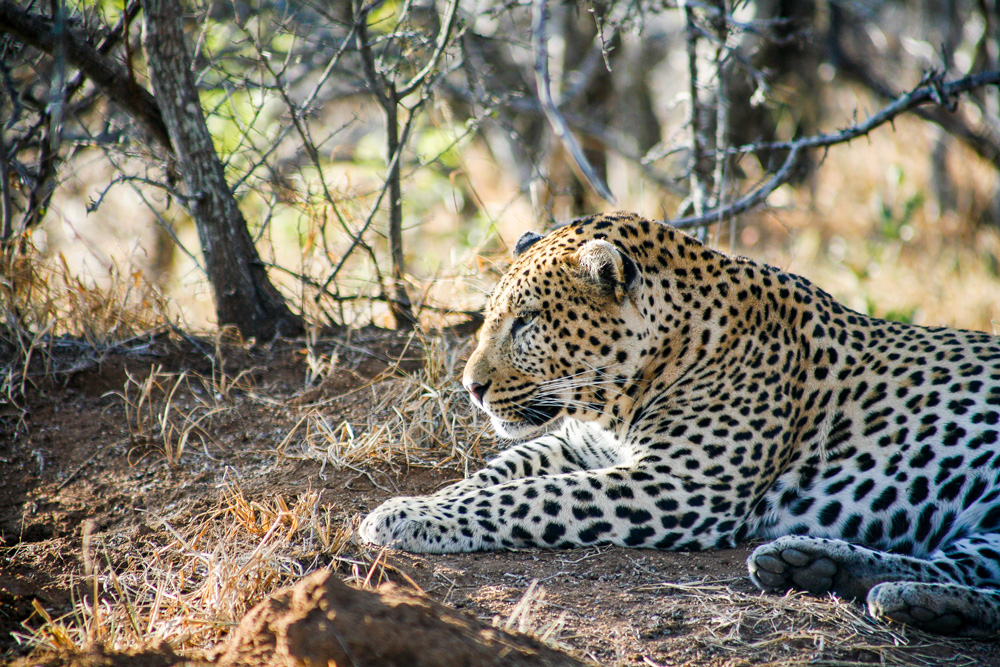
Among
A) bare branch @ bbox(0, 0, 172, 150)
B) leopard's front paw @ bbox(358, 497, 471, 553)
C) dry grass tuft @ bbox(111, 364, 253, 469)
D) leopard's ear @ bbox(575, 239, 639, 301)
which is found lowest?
leopard's front paw @ bbox(358, 497, 471, 553)

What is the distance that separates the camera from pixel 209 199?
5.82 meters

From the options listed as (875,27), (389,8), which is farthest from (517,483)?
(875,27)

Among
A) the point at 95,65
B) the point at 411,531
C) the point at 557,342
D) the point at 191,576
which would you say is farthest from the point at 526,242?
the point at 95,65

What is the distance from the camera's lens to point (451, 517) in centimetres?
409

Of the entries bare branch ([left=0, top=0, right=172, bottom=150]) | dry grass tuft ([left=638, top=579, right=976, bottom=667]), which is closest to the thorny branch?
dry grass tuft ([left=638, top=579, right=976, bottom=667])

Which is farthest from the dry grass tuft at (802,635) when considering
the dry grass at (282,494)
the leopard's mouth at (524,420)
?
the leopard's mouth at (524,420)

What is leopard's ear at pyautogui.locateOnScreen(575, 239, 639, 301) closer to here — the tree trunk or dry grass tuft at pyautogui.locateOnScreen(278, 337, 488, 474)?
dry grass tuft at pyautogui.locateOnScreen(278, 337, 488, 474)

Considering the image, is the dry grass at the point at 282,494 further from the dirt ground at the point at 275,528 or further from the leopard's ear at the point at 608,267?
the leopard's ear at the point at 608,267

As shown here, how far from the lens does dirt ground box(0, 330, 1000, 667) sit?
10.2 feet

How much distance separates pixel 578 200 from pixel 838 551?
908cm

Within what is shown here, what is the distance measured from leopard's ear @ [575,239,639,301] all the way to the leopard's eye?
0.34 metres

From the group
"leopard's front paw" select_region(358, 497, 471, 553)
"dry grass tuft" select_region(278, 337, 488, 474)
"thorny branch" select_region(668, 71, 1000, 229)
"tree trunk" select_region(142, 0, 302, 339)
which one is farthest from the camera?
"thorny branch" select_region(668, 71, 1000, 229)

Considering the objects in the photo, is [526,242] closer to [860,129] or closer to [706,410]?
[706,410]

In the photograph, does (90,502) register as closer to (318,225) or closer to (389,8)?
(318,225)
